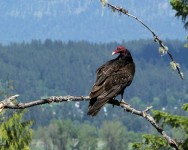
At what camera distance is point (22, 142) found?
1775 cm

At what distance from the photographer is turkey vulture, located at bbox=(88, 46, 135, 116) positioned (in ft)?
31.8

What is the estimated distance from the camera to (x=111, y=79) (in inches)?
415

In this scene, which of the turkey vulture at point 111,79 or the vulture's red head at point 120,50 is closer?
the turkey vulture at point 111,79

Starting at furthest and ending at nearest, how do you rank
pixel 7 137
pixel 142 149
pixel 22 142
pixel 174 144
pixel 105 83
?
pixel 142 149 < pixel 22 142 < pixel 7 137 < pixel 105 83 < pixel 174 144

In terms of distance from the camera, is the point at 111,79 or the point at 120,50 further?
the point at 111,79

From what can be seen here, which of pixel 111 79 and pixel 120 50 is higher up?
pixel 120 50

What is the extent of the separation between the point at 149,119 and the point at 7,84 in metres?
6.08

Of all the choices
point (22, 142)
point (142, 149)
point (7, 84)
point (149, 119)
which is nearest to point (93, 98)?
point (149, 119)

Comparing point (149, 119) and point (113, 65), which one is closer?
point (149, 119)

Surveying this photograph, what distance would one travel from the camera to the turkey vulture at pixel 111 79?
382 inches

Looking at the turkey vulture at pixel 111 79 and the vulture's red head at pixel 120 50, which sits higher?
the vulture's red head at pixel 120 50

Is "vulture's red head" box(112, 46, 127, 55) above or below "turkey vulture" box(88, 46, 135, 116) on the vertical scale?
above

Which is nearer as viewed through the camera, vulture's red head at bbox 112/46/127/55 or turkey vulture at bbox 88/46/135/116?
turkey vulture at bbox 88/46/135/116

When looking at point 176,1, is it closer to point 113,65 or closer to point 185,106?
point 185,106
